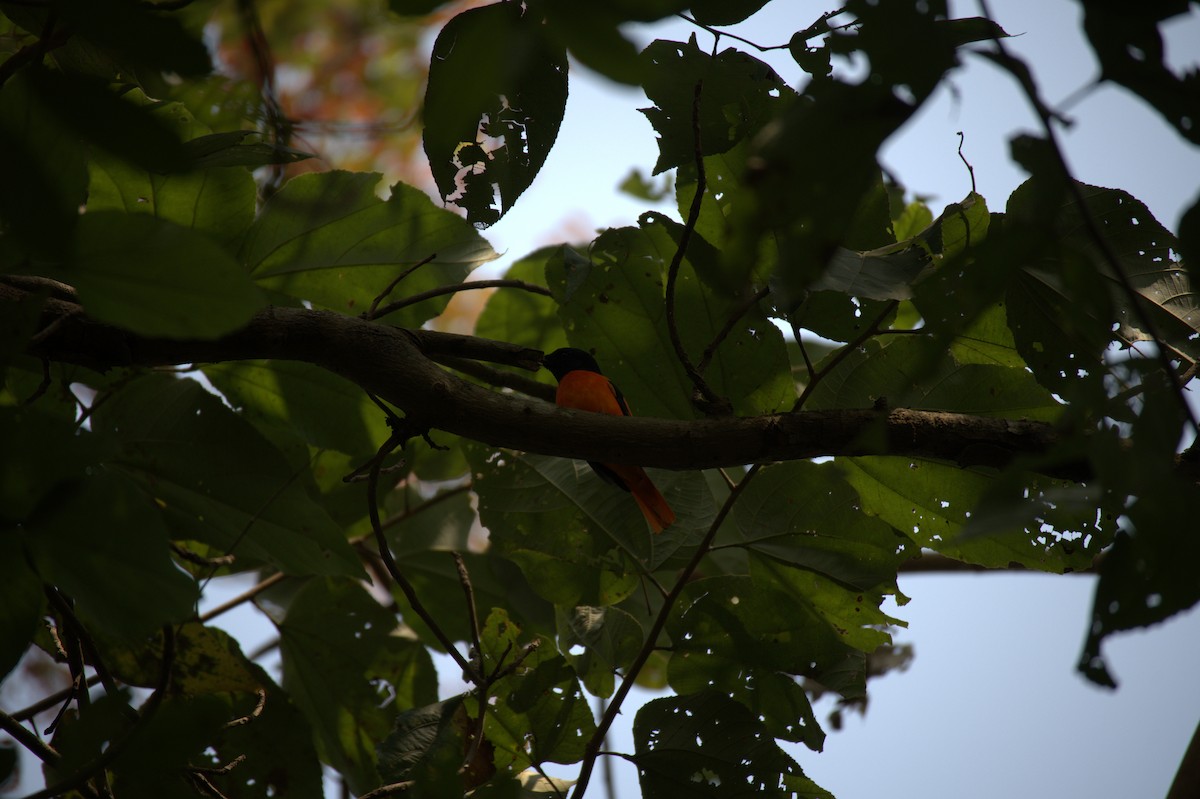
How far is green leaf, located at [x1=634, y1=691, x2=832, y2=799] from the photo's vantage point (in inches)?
77.1

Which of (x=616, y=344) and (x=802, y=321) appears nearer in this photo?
(x=802, y=321)

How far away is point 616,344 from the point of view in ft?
7.48

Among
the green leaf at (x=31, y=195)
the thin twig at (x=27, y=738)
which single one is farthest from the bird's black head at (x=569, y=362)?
the green leaf at (x=31, y=195)

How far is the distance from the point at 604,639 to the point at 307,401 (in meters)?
1.03

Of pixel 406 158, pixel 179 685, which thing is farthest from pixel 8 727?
pixel 406 158

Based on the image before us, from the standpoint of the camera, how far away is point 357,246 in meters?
2.34

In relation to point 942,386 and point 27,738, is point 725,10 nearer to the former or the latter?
point 942,386

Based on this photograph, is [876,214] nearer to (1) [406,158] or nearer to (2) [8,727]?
(2) [8,727]

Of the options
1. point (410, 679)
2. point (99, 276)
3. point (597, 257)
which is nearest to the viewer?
point (99, 276)

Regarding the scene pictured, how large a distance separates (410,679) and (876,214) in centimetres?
198

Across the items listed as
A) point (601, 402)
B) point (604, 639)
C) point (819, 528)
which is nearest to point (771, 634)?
point (819, 528)

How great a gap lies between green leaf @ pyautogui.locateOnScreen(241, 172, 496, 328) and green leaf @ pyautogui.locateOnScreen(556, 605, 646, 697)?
2.96 feet

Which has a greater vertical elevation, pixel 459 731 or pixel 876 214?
pixel 876 214

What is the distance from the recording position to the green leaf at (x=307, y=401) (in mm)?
2352
